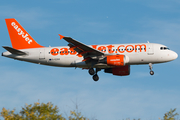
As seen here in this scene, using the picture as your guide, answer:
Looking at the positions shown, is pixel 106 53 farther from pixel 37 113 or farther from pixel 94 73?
pixel 37 113

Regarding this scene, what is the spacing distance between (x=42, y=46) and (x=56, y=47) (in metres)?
3.17

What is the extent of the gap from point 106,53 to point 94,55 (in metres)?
1.67

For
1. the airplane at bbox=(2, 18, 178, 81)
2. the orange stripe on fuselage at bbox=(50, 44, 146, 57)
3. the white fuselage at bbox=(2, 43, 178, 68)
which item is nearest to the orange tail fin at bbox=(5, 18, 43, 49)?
the airplane at bbox=(2, 18, 178, 81)

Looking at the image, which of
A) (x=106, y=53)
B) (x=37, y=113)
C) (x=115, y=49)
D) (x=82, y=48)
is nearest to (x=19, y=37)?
(x=82, y=48)

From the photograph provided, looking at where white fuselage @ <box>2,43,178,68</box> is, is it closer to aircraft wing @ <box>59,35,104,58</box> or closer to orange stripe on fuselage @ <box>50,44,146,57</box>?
orange stripe on fuselage @ <box>50,44,146,57</box>

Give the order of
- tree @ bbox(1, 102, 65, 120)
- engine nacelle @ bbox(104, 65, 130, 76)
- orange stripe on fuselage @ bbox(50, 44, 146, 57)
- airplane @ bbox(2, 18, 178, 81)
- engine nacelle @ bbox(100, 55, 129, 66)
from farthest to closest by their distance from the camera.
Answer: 1. engine nacelle @ bbox(104, 65, 130, 76)
2. orange stripe on fuselage @ bbox(50, 44, 146, 57)
3. airplane @ bbox(2, 18, 178, 81)
4. engine nacelle @ bbox(100, 55, 129, 66)
5. tree @ bbox(1, 102, 65, 120)

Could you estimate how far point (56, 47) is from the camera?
4691 cm

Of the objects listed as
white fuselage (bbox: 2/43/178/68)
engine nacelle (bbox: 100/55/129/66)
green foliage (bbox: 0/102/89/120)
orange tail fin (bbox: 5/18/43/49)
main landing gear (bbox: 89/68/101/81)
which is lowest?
green foliage (bbox: 0/102/89/120)

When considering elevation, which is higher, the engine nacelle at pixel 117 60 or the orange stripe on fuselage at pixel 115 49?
the orange stripe on fuselage at pixel 115 49

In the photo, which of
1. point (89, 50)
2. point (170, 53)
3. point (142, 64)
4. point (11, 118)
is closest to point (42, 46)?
point (89, 50)

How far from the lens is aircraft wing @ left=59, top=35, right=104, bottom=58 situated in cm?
4056

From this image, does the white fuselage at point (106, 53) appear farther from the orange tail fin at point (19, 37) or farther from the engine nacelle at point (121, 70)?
the engine nacelle at point (121, 70)

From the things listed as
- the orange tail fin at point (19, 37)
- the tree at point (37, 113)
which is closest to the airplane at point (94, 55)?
the orange tail fin at point (19, 37)

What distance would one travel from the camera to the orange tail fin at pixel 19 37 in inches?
1953
